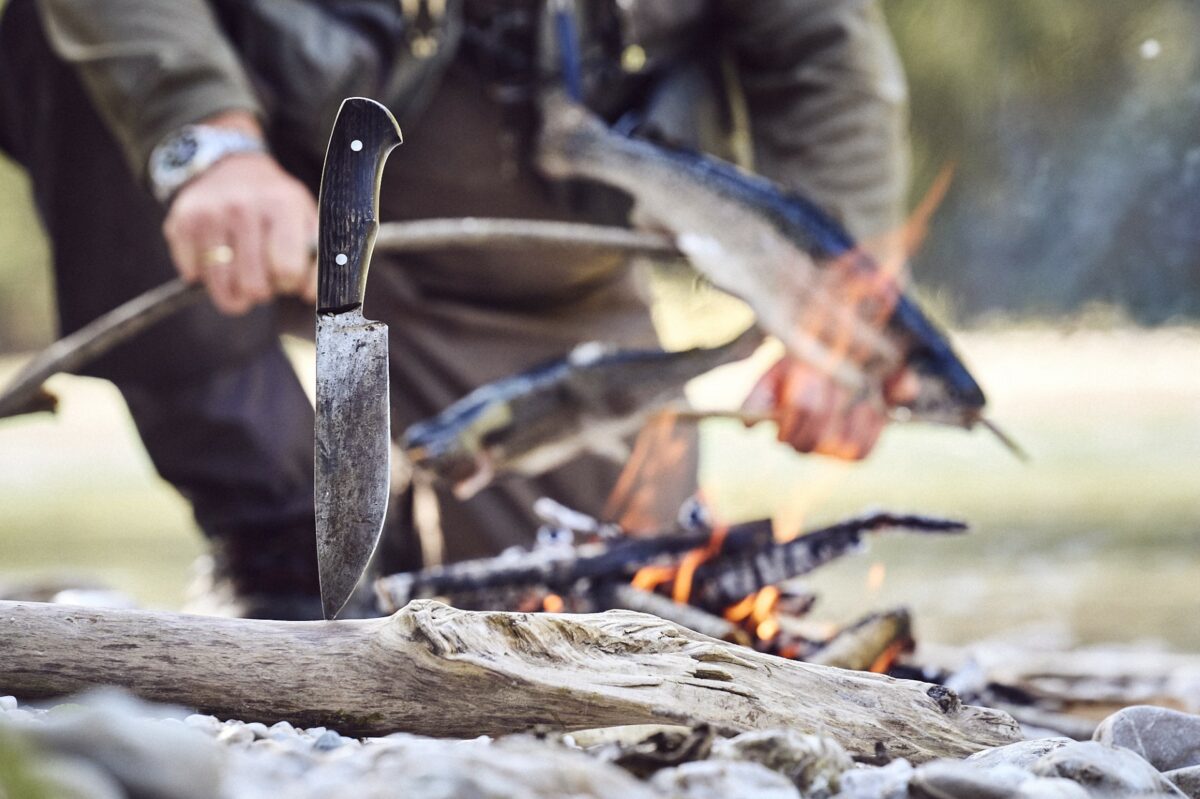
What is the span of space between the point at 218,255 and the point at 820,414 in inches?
45.7

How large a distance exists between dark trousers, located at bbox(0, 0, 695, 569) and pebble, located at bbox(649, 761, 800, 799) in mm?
1613

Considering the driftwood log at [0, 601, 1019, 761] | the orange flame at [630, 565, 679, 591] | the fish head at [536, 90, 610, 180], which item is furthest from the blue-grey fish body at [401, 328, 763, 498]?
the driftwood log at [0, 601, 1019, 761]

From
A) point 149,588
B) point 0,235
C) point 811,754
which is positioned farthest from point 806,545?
point 0,235

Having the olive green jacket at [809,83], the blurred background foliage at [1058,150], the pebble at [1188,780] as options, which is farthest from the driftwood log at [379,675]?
the blurred background foliage at [1058,150]

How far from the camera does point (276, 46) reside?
2.57 metres

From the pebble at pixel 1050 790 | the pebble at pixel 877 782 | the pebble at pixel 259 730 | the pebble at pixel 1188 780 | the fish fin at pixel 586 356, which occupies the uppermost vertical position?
the fish fin at pixel 586 356

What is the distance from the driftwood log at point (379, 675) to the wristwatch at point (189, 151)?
4.21ft

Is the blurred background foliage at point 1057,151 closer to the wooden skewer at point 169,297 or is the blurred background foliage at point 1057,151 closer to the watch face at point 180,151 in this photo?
the wooden skewer at point 169,297

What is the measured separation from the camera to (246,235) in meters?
2.07

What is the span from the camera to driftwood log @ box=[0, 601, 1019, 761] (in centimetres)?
101

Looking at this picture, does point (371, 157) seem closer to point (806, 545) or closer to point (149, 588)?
point (806, 545)

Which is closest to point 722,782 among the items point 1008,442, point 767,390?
point 1008,442

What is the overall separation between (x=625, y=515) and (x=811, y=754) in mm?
2251

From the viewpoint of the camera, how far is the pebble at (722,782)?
32.2 inches
